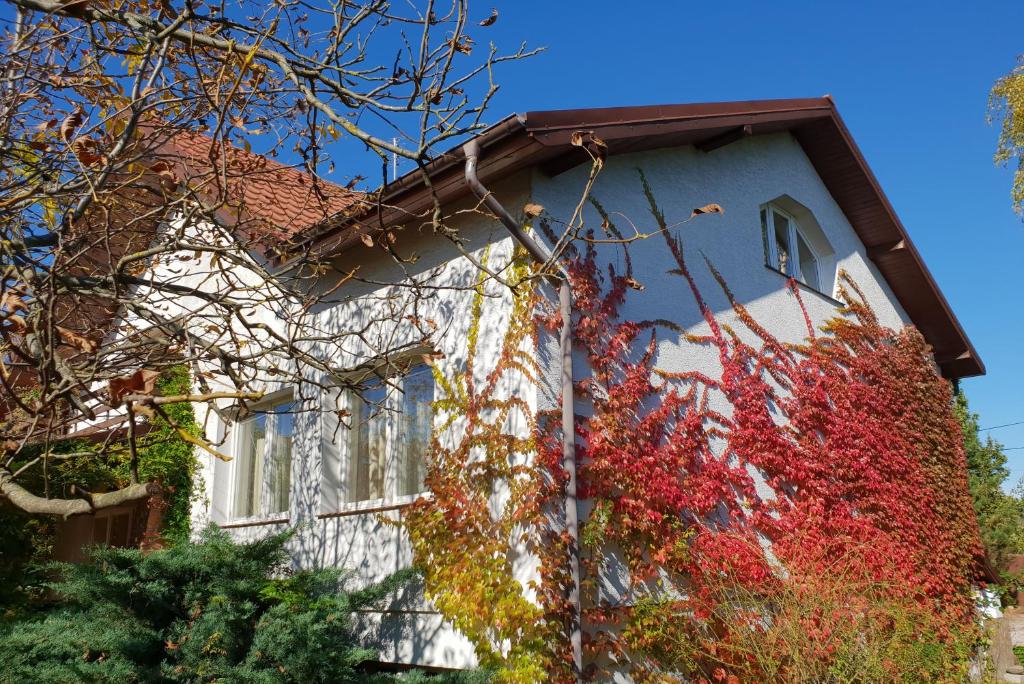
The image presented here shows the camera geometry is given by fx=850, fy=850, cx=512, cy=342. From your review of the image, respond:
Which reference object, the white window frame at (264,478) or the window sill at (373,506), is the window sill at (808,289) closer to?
the window sill at (373,506)

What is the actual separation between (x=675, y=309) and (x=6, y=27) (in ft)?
19.6

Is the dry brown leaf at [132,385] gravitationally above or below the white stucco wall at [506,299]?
below

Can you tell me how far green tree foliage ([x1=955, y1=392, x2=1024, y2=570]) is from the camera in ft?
52.3

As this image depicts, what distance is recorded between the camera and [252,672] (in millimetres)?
5633

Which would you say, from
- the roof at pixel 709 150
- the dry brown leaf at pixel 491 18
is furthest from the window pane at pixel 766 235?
the dry brown leaf at pixel 491 18

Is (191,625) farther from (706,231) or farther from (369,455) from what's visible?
(706,231)

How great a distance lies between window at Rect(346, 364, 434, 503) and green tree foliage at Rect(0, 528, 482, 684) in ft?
4.09

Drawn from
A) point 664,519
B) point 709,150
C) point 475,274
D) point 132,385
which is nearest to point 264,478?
point 475,274

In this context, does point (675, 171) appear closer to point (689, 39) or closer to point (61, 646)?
point (689, 39)

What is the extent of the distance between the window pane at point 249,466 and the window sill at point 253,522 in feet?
0.75

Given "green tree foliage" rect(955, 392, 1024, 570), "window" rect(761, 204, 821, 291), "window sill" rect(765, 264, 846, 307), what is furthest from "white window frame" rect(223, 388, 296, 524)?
"green tree foliage" rect(955, 392, 1024, 570)

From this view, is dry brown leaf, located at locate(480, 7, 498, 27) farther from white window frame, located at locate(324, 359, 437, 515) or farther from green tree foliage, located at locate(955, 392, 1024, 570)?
green tree foliage, located at locate(955, 392, 1024, 570)

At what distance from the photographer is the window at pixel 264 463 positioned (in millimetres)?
9750

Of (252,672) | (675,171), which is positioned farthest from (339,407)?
(675,171)
